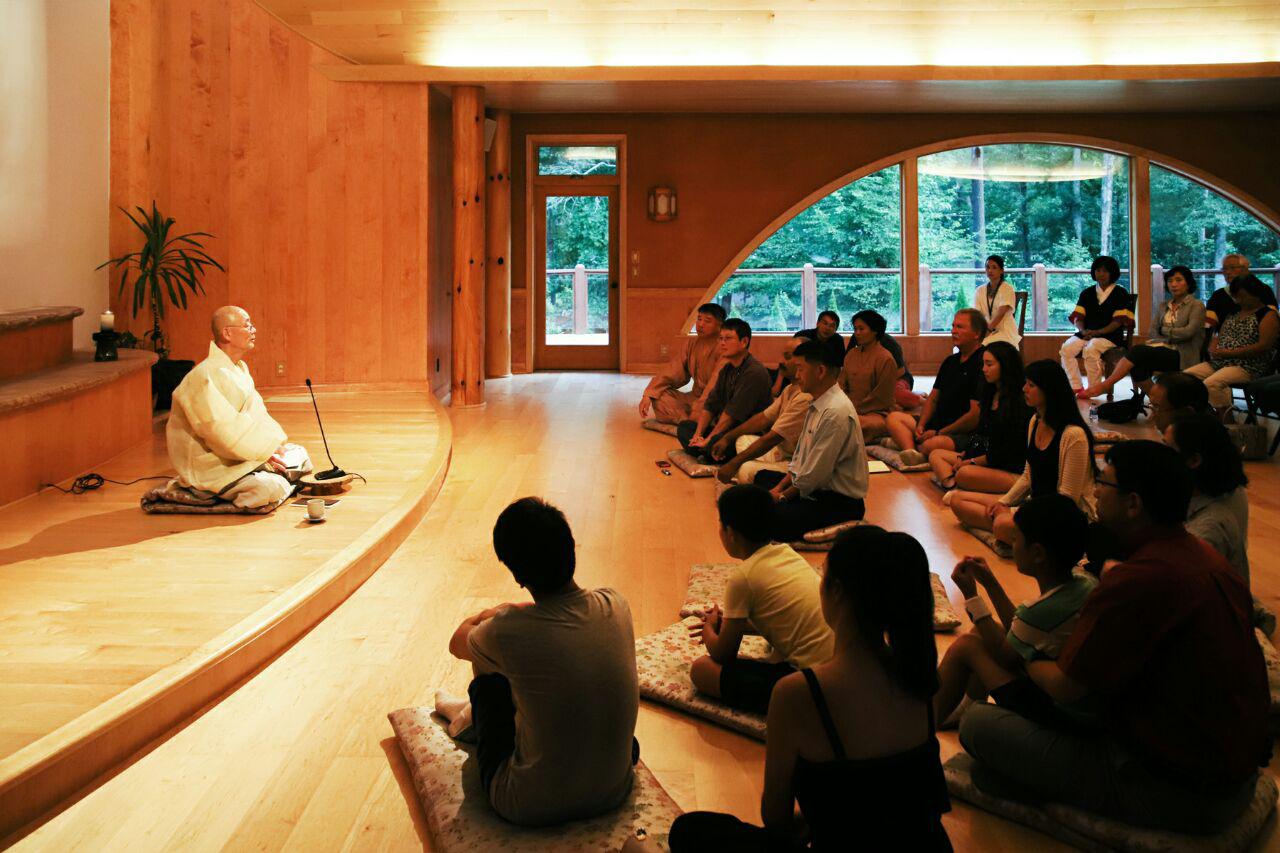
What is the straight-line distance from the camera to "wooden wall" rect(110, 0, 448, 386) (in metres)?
8.70

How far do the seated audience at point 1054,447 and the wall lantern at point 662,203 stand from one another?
7.16 metres

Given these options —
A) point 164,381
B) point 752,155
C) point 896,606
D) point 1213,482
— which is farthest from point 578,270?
point 896,606

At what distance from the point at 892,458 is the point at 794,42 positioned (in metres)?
3.95

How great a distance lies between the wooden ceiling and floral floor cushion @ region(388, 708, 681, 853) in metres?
7.00

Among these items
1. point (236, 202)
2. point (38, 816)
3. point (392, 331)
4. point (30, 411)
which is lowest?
point (38, 816)

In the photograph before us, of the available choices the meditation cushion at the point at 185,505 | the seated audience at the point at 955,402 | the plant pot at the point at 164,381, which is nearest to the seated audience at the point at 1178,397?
the seated audience at the point at 955,402

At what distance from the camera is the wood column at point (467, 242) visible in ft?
29.3

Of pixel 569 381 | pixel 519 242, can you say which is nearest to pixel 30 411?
pixel 569 381

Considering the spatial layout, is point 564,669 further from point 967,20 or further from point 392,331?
point 967,20

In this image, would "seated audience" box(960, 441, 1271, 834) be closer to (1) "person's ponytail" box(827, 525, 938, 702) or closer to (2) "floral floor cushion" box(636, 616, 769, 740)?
(1) "person's ponytail" box(827, 525, 938, 702)

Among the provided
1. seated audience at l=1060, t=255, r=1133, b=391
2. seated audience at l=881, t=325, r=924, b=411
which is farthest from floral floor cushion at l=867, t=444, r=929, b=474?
seated audience at l=1060, t=255, r=1133, b=391

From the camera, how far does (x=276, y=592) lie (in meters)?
3.91

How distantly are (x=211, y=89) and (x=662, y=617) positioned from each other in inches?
262

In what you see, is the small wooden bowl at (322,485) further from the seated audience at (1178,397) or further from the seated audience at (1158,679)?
the seated audience at (1158,679)
